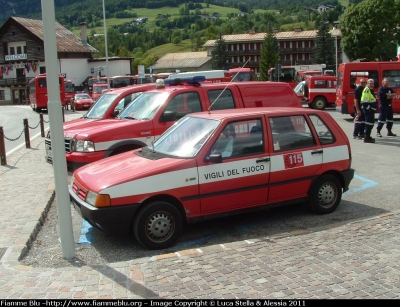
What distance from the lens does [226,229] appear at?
6785 mm

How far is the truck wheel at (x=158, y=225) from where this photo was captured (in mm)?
5828

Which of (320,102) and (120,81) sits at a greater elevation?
(120,81)

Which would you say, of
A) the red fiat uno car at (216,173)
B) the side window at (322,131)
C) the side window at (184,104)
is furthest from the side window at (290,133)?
the side window at (184,104)

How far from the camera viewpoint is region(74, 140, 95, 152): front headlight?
30.6 feet

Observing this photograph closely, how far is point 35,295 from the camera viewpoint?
4328 mm

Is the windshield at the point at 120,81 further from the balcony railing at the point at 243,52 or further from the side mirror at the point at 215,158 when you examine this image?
the balcony railing at the point at 243,52

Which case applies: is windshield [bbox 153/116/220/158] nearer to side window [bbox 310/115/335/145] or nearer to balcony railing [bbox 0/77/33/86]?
side window [bbox 310/115/335/145]

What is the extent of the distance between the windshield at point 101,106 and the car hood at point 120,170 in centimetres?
477

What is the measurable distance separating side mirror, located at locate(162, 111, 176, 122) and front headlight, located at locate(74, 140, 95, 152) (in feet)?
4.72

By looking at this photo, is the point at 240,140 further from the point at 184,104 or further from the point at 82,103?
the point at 82,103

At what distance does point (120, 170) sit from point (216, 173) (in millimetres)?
1186

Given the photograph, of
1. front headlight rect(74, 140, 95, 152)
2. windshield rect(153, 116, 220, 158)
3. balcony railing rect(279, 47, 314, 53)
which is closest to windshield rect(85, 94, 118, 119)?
front headlight rect(74, 140, 95, 152)

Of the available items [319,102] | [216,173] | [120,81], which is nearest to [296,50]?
[120,81]

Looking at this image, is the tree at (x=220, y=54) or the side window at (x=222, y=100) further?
the tree at (x=220, y=54)
